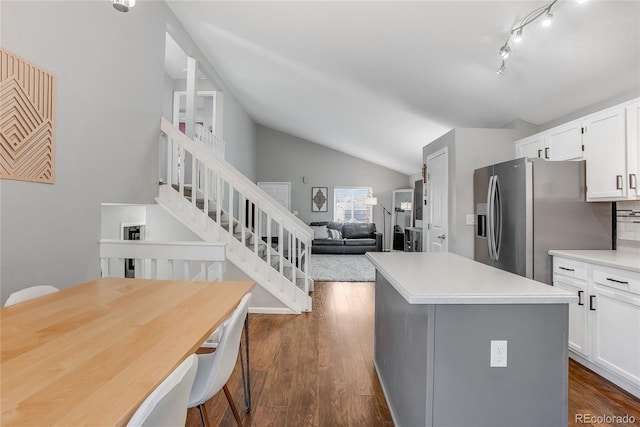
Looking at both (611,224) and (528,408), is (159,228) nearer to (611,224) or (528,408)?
(528,408)

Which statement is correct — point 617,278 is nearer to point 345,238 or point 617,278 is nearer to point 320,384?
point 320,384

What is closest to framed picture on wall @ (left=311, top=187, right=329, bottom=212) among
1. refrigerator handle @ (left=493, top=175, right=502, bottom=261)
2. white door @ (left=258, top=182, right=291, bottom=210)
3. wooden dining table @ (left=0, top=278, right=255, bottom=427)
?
white door @ (left=258, top=182, right=291, bottom=210)

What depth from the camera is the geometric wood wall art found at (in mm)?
1766

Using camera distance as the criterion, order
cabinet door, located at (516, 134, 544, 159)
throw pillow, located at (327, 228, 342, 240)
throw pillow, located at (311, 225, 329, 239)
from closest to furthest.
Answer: cabinet door, located at (516, 134, 544, 159), throw pillow, located at (311, 225, 329, 239), throw pillow, located at (327, 228, 342, 240)

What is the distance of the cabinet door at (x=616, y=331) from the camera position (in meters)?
1.98

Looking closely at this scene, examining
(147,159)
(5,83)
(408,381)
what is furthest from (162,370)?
(147,159)

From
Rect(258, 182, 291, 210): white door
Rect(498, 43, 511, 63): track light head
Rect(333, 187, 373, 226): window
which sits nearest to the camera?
Rect(498, 43, 511, 63): track light head

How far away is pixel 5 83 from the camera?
175cm

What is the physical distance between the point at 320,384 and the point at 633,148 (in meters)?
2.73

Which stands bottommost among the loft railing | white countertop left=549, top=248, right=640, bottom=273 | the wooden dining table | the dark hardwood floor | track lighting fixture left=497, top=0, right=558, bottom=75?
the dark hardwood floor

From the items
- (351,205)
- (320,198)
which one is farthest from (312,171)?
(351,205)

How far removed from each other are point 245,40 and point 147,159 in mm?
2034

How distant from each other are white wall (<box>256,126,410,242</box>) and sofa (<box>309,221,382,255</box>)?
661 mm

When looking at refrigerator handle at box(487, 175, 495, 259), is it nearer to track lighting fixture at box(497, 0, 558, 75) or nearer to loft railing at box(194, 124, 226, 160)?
track lighting fixture at box(497, 0, 558, 75)
